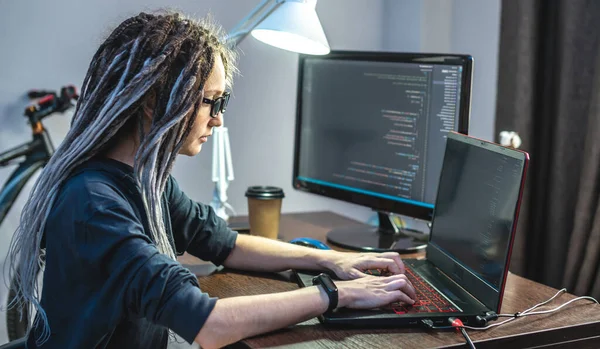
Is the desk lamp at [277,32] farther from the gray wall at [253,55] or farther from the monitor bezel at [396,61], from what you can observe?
the gray wall at [253,55]

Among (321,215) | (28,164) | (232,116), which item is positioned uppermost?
(232,116)

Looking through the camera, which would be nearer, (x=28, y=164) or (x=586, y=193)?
(x=586, y=193)

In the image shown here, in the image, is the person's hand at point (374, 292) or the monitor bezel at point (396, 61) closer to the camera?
the person's hand at point (374, 292)

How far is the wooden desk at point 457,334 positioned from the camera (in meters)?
1.02

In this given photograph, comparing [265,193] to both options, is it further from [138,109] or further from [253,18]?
[138,109]

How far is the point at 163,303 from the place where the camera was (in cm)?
97

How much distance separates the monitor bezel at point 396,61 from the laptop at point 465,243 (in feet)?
0.39

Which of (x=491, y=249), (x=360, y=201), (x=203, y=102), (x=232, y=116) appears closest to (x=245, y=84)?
(x=232, y=116)

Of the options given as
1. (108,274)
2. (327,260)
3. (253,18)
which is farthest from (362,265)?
(253,18)

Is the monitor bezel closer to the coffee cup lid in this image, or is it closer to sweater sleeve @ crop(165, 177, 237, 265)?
the coffee cup lid

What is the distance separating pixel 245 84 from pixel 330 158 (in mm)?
544

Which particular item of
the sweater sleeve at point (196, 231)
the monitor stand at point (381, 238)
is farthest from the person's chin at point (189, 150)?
the monitor stand at point (381, 238)

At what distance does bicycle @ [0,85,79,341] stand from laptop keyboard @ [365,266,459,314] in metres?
1.09

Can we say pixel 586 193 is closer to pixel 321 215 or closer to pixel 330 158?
pixel 330 158
